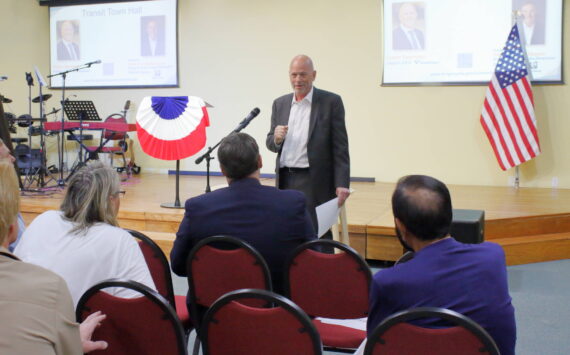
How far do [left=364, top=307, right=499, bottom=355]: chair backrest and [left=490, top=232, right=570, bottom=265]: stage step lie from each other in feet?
11.6

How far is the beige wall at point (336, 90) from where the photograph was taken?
6.97m

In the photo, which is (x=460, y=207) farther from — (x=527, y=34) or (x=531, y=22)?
(x=531, y=22)

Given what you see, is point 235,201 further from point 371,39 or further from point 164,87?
point 164,87

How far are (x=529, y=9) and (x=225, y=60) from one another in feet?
12.9

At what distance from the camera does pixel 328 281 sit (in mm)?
2230

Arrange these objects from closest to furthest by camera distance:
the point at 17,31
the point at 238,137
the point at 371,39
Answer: the point at 238,137, the point at 371,39, the point at 17,31

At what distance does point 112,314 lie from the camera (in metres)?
1.67

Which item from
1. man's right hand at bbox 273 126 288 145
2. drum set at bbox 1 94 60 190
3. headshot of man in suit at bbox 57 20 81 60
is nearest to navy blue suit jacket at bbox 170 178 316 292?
man's right hand at bbox 273 126 288 145

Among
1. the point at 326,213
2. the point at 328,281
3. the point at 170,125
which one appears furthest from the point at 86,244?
the point at 170,125

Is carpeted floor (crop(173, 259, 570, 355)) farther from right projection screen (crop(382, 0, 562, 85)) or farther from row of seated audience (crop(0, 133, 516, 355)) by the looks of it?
right projection screen (crop(382, 0, 562, 85))

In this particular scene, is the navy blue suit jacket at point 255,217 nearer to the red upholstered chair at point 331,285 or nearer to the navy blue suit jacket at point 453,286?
the red upholstered chair at point 331,285

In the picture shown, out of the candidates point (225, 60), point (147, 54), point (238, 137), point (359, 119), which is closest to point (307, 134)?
point (238, 137)

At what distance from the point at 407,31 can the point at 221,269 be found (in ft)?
18.4

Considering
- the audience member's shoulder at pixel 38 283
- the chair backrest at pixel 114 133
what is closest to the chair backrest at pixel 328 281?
the audience member's shoulder at pixel 38 283
